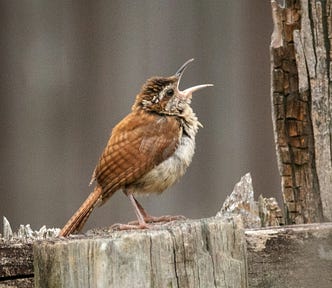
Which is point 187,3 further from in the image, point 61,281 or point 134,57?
point 61,281

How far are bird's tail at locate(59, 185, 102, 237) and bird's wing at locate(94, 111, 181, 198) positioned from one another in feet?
0.15

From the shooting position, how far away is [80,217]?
14.3ft

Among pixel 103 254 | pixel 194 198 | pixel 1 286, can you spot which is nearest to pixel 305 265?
pixel 103 254

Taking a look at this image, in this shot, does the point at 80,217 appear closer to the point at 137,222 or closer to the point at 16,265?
the point at 137,222

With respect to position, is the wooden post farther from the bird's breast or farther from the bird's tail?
the bird's breast

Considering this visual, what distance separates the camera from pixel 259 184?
309 inches

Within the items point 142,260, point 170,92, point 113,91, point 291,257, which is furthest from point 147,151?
point 113,91

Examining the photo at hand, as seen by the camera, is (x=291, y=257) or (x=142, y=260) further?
(x=291, y=257)

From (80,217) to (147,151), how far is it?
0.53m

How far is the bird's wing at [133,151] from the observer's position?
4645mm

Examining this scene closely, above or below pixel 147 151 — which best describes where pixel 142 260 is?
below

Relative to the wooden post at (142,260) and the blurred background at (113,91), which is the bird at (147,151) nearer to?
the wooden post at (142,260)

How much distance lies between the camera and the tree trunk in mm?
4016

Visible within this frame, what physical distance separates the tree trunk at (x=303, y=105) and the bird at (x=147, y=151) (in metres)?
0.52
